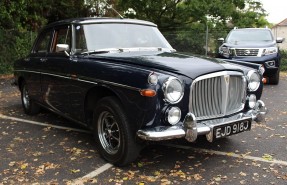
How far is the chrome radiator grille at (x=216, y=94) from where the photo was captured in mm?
4224

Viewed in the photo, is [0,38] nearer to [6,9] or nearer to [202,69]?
[6,9]

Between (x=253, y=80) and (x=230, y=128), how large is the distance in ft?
3.17

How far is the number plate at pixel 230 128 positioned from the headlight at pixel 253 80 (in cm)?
58

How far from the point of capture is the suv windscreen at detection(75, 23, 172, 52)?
17.2ft

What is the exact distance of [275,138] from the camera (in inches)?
225

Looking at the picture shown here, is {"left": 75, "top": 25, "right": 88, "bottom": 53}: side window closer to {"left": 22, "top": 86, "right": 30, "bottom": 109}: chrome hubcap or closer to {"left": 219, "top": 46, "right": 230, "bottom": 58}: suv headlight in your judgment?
{"left": 22, "top": 86, "right": 30, "bottom": 109}: chrome hubcap

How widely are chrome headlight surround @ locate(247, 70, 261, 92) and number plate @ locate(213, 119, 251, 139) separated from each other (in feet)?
1.89

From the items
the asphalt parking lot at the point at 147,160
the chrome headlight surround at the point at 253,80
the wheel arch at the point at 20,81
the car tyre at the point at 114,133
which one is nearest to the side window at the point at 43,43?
the wheel arch at the point at 20,81

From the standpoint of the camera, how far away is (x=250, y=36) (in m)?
11.9

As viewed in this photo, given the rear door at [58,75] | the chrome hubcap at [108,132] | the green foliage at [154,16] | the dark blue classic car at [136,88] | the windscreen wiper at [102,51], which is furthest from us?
the green foliage at [154,16]

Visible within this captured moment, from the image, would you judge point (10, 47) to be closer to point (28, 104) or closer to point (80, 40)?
point (28, 104)

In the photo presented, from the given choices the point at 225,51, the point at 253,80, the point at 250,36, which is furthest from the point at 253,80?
the point at 250,36

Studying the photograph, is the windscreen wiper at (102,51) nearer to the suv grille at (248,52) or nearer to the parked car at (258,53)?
the parked car at (258,53)

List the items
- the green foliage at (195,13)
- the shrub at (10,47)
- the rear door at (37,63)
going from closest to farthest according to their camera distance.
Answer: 1. the rear door at (37,63)
2. the shrub at (10,47)
3. the green foliage at (195,13)
